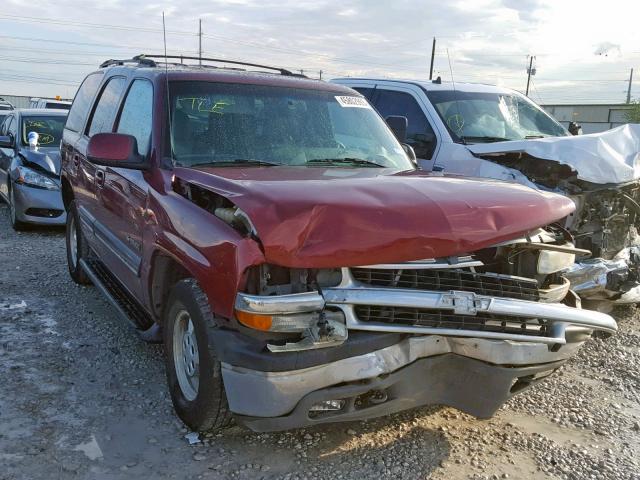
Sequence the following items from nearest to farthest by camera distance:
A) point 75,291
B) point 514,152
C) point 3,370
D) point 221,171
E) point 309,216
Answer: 1. point 309,216
2. point 221,171
3. point 3,370
4. point 514,152
5. point 75,291

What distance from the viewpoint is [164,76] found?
4.11 metres

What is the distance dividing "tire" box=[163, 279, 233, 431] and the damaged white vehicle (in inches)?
107

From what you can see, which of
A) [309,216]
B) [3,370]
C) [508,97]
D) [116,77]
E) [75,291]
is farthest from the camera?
[508,97]

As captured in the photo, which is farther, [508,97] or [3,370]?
[508,97]

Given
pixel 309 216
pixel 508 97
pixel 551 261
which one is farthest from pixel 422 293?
pixel 508 97

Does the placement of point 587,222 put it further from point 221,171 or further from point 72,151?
point 72,151

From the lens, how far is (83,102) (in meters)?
5.95

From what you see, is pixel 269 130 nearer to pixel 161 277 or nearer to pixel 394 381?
pixel 161 277

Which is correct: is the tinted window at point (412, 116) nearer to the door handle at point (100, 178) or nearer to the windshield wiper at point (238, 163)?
the windshield wiper at point (238, 163)

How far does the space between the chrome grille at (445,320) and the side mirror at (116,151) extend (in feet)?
5.93

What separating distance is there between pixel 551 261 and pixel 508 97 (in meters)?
4.60

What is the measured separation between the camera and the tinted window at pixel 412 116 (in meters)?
6.49

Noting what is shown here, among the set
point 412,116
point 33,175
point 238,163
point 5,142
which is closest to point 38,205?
point 33,175

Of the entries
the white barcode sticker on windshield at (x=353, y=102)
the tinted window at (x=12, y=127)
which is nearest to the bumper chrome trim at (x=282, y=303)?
the white barcode sticker on windshield at (x=353, y=102)
